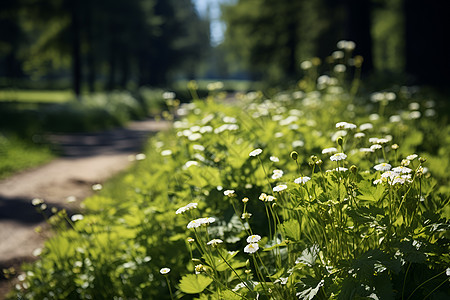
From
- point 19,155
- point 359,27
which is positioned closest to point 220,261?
point 19,155

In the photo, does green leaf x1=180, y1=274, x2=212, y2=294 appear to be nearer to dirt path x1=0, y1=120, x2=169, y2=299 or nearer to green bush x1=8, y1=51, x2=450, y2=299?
green bush x1=8, y1=51, x2=450, y2=299

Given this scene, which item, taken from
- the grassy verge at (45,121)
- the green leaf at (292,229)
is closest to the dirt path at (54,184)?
the grassy verge at (45,121)

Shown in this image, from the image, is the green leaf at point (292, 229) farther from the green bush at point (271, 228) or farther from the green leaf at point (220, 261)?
the green leaf at point (220, 261)

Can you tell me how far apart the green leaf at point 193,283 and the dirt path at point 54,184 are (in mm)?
2391

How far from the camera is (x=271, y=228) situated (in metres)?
2.64

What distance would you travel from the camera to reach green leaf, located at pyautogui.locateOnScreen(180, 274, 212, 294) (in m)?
1.89

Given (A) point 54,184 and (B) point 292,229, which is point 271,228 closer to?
(B) point 292,229

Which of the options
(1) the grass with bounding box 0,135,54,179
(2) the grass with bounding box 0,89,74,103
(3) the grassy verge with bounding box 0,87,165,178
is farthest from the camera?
(2) the grass with bounding box 0,89,74,103

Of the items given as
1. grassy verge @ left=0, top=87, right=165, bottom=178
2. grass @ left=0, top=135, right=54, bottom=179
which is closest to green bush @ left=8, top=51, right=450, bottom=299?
grassy verge @ left=0, top=87, right=165, bottom=178

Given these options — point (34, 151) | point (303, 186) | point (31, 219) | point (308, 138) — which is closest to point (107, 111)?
point (34, 151)

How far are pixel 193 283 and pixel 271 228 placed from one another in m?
0.87

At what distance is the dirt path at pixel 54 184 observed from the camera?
15.1 feet

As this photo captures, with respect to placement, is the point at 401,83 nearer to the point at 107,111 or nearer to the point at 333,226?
the point at 333,226

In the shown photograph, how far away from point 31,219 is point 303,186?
467 cm
